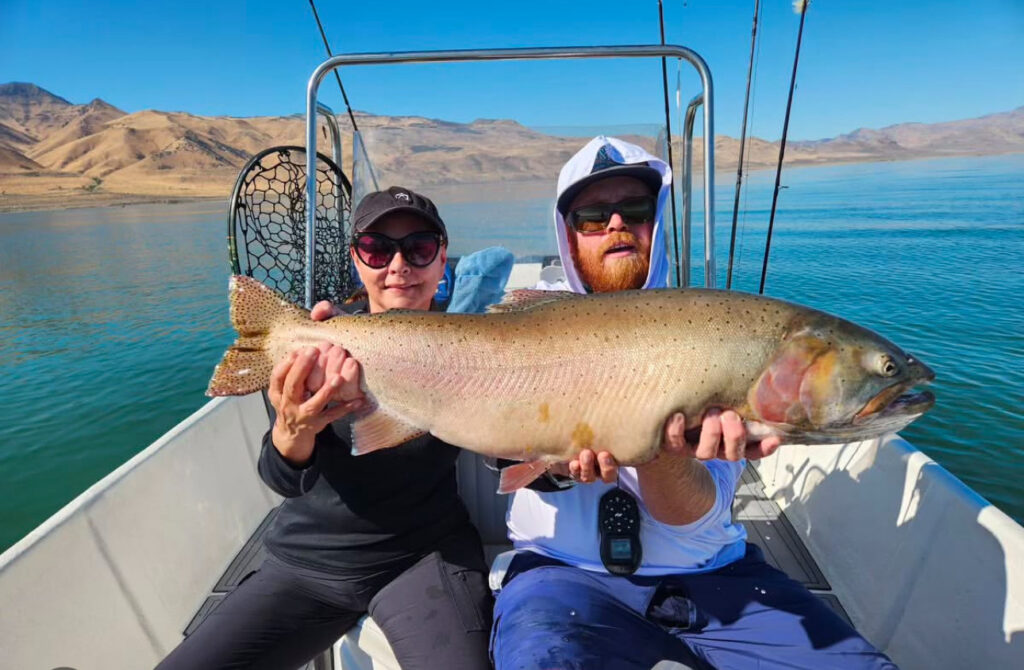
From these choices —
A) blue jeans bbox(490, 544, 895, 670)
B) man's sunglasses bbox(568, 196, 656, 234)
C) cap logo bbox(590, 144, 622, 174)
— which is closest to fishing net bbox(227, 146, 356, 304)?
man's sunglasses bbox(568, 196, 656, 234)

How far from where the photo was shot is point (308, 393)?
261 centimetres

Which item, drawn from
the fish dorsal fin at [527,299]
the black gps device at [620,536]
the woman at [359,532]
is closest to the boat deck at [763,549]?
the woman at [359,532]

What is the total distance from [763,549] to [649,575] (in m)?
1.97

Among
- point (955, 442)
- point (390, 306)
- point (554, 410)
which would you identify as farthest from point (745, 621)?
point (955, 442)

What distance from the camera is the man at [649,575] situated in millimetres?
2504

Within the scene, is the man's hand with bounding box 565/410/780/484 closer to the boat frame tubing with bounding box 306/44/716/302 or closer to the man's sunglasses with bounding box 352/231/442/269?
the man's sunglasses with bounding box 352/231/442/269

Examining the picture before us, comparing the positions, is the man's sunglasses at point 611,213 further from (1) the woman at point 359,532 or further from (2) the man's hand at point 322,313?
(2) the man's hand at point 322,313

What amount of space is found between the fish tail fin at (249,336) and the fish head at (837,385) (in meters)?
2.39

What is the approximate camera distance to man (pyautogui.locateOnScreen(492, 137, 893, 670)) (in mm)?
2504

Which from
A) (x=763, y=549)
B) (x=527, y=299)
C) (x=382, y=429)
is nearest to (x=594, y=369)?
(x=527, y=299)

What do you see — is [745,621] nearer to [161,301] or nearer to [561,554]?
[561,554]

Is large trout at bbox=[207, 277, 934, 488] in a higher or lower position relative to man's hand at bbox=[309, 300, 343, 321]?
lower

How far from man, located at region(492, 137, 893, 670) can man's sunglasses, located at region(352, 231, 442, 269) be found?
1.06 metres

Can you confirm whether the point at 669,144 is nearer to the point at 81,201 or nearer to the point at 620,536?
the point at 620,536
